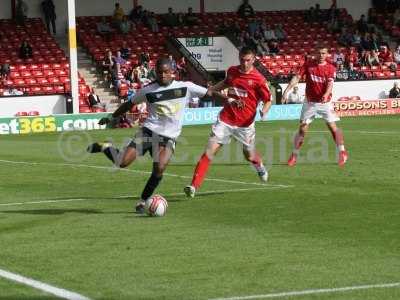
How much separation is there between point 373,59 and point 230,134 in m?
34.7

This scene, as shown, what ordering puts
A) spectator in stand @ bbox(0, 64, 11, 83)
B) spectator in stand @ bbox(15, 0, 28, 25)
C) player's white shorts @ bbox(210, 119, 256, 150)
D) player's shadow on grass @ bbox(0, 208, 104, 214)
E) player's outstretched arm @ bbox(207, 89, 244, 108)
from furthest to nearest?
1. spectator in stand @ bbox(15, 0, 28, 25)
2. spectator in stand @ bbox(0, 64, 11, 83)
3. player's white shorts @ bbox(210, 119, 256, 150)
4. player's outstretched arm @ bbox(207, 89, 244, 108)
5. player's shadow on grass @ bbox(0, 208, 104, 214)

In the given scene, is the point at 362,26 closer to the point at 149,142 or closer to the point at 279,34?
the point at 279,34

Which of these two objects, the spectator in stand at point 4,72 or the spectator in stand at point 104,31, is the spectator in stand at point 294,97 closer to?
the spectator in stand at point 104,31

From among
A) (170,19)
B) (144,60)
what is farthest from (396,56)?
(144,60)

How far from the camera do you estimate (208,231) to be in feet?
38.3

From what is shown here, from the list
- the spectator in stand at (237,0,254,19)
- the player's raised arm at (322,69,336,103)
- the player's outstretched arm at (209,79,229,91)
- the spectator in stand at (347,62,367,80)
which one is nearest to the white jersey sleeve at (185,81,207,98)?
the player's outstretched arm at (209,79,229,91)

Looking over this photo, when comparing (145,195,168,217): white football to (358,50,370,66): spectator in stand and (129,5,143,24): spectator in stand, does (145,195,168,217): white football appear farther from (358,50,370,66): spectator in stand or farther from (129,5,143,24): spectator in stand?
(358,50,370,66): spectator in stand

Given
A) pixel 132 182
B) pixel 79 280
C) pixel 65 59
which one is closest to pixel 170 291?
pixel 79 280

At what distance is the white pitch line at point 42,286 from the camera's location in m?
8.28

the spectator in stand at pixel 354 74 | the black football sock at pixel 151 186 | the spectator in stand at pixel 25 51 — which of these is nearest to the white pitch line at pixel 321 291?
the black football sock at pixel 151 186

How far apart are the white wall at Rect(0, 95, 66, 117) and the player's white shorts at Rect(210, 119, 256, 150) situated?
2410cm

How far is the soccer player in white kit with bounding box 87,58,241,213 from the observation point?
13.3 m

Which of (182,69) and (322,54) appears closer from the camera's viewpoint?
(322,54)

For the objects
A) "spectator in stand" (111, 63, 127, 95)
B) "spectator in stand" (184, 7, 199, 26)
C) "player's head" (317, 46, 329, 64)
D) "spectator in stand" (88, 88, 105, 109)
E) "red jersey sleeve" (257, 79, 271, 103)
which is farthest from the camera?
"spectator in stand" (184, 7, 199, 26)
